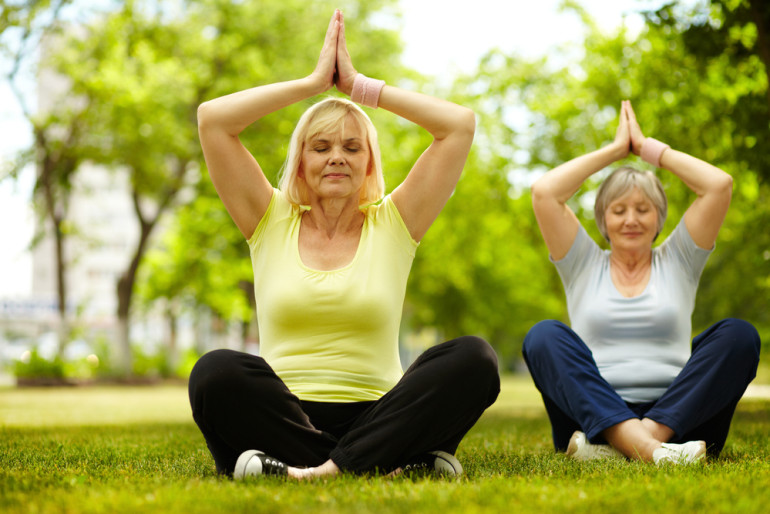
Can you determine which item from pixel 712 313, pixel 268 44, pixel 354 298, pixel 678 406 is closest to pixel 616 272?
pixel 678 406

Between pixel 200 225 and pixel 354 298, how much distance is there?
77.7 ft

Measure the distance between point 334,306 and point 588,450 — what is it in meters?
1.55

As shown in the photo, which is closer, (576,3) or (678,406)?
(678,406)

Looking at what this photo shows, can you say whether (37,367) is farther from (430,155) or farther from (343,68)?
(430,155)

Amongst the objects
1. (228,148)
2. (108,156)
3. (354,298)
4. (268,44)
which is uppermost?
(268,44)

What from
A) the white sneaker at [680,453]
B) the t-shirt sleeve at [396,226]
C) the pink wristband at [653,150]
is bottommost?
the white sneaker at [680,453]

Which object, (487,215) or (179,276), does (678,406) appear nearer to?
(487,215)

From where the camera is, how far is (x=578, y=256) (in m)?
4.65

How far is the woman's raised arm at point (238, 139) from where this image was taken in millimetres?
3758

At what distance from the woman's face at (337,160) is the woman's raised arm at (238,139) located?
22 centimetres

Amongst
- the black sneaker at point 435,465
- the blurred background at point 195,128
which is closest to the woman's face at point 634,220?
the black sneaker at point 435,465

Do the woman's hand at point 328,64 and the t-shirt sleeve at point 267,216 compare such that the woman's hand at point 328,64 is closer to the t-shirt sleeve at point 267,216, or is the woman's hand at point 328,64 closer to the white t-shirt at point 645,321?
the t-shirt sleeve at point 267,216

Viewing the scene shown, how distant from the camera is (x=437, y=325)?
38.9m

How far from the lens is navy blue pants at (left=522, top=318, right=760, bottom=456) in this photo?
398cm
